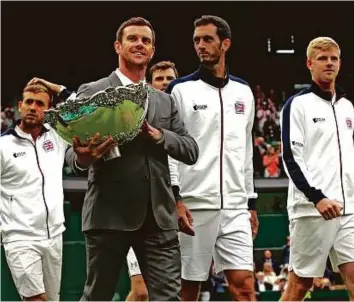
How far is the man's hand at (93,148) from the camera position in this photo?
394 centimetres

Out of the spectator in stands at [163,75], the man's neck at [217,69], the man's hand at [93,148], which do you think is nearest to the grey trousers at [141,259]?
the man's hand at [93,148]

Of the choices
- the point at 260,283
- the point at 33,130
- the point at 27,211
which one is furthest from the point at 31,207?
the point at 260,283

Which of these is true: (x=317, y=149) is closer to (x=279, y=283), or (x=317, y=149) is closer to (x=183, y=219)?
(x=183, y=219)

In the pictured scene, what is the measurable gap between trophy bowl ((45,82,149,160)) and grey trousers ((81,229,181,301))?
0.54 m

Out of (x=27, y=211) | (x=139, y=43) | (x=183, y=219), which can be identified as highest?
(x=139, y=43)

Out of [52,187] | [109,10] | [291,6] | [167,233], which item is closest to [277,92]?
[291,6]

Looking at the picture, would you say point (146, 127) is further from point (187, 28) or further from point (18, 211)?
point (187, 28)

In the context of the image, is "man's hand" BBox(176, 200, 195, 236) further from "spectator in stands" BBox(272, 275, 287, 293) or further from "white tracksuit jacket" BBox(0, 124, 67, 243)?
"spectator in stands" BBox(272, 275, 287, 293)

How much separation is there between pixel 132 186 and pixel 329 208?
5.73ft

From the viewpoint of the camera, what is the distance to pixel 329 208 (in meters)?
5.39

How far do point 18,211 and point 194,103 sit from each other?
1974 millimetres

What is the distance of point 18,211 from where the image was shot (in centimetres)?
646

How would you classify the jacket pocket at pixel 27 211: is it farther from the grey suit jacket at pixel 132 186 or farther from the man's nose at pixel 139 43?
the man's nose at pixel 139 43

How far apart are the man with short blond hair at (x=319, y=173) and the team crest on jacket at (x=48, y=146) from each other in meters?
2.01
